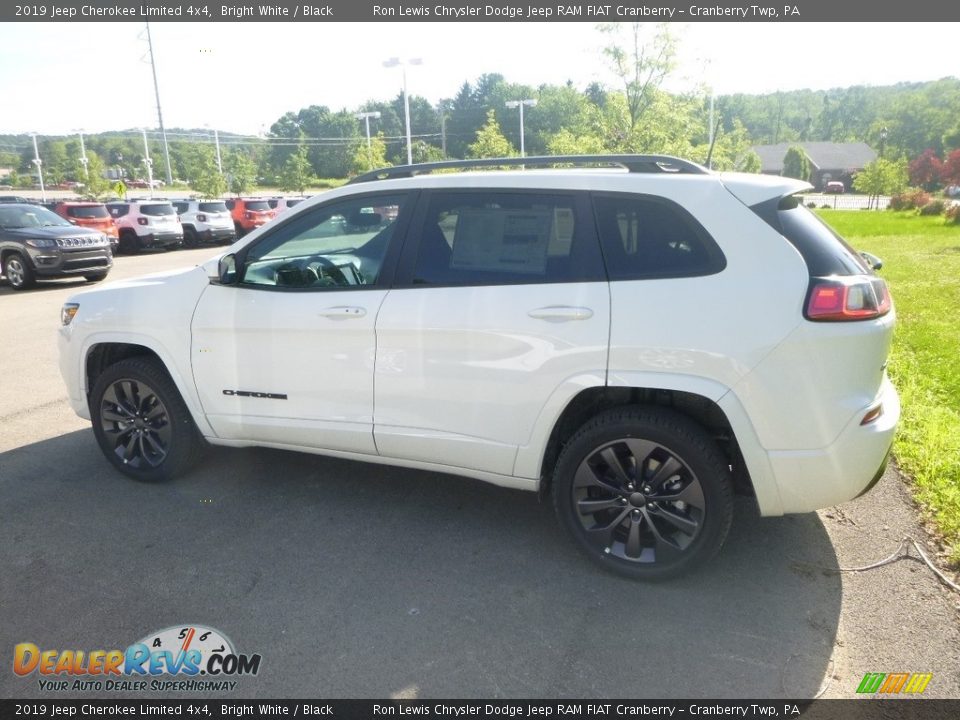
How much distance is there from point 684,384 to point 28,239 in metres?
15.4

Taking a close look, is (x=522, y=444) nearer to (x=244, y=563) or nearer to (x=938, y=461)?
(x=244, y=563)

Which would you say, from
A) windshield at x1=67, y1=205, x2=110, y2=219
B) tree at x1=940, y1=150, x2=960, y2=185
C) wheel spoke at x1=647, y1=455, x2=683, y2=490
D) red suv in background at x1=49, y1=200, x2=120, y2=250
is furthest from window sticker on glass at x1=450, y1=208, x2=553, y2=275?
tree at x1=940, y1=150, x2=960, y2=185

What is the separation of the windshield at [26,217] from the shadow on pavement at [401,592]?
13.1m

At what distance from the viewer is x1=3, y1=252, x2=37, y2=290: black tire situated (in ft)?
47.0

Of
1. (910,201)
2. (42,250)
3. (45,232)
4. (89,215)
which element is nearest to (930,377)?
(42,250)

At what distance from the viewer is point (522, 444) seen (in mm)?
3439

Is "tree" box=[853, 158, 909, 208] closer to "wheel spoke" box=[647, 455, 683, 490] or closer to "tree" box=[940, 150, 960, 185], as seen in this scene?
"tree" box=[940, 150, 960, 185]

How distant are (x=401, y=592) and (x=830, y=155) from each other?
371 feet

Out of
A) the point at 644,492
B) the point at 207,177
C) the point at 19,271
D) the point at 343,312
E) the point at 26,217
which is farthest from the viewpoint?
the point at 207,177

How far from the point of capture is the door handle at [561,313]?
3213 mm

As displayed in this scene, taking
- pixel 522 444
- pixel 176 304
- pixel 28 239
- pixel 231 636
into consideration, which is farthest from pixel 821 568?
pixel 28 239

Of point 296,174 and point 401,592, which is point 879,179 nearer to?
point 296,174

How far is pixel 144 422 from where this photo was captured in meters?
4.43

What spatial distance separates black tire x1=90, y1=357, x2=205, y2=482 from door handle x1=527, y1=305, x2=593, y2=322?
7.97 ft
